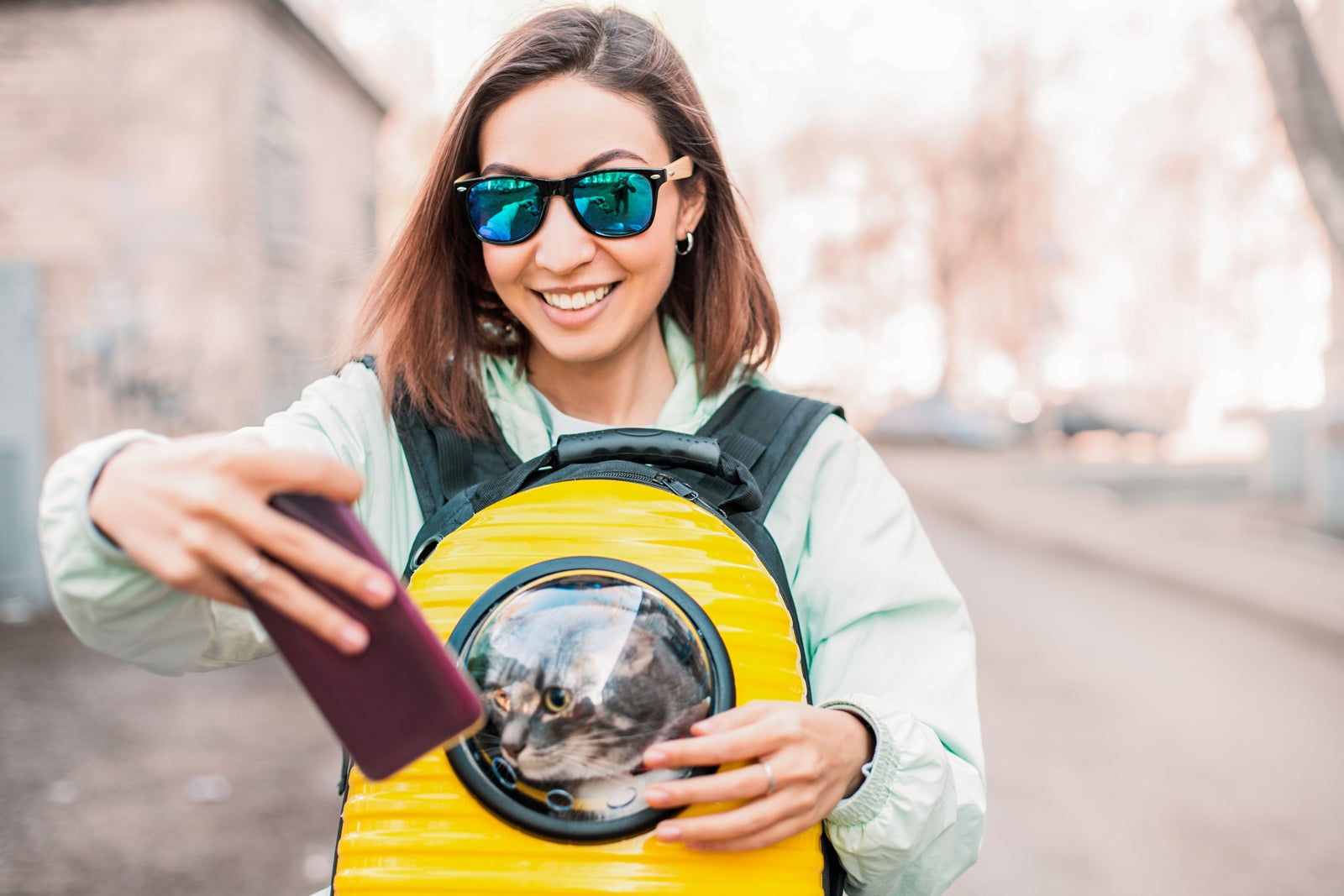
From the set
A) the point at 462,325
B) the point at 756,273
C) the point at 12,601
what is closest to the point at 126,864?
the point at 462,325

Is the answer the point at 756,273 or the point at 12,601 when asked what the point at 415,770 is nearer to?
the point at 756,273

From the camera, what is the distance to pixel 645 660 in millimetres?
1180

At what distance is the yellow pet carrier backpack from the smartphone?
8.8 inches

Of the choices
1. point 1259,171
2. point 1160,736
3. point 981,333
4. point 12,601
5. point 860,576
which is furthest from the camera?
point 981,333

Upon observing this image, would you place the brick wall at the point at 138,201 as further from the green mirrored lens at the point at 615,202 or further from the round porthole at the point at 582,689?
the round porthole at the point at 582,689

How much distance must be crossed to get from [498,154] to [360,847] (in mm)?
906

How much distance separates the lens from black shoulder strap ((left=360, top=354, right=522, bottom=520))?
4.83ft

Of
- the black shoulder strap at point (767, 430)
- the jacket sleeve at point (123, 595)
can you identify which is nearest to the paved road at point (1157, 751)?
the black shoulder strap at point (767, 430)

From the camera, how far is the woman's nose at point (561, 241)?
1515 millimetres

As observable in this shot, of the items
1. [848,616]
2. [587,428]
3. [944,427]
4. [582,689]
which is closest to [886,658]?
[848,616]

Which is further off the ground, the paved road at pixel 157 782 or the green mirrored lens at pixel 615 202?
the green mirrored lens at pixel 615 202

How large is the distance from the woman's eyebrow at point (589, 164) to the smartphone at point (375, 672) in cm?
73

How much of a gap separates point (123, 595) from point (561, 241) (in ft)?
2.43

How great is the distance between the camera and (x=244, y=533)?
89 cm
